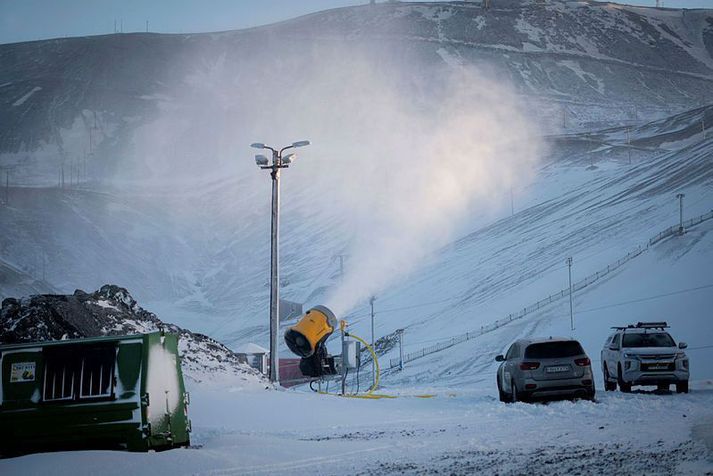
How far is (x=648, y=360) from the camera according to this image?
81.6 ft

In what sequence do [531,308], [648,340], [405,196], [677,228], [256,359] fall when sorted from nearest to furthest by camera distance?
[648,340] < [256,359] < [531,308] < [677,228] < [405,196]

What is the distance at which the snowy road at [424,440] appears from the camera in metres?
10.3

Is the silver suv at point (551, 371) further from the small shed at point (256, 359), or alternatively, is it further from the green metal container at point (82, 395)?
the small shed at point (256, 359)

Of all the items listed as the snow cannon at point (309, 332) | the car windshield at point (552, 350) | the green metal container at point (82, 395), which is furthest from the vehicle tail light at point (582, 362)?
the green metal container at point (82, 395)

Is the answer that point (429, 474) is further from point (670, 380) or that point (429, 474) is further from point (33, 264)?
point (33, 264)

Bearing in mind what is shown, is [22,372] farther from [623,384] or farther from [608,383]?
[608,383]

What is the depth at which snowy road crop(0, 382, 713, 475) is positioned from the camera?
10281 mm

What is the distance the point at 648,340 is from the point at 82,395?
19.8 m

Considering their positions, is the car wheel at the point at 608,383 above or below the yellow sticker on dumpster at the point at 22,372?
below

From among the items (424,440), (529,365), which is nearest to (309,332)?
(529,365)

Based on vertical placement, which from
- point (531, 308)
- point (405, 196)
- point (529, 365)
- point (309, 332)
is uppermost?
point (405, 196)

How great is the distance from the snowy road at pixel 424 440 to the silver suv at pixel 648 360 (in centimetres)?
207

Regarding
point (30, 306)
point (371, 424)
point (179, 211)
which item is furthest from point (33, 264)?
point (371, 424)

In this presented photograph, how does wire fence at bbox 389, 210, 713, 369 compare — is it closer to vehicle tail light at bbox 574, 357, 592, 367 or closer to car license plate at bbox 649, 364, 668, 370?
car license plate at bbox 649, 364, 668, 370
